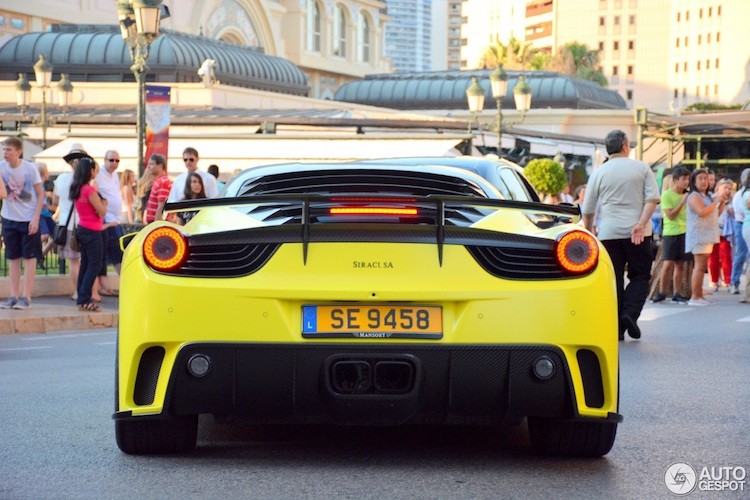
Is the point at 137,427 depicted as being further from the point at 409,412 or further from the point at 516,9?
the point at 516,9

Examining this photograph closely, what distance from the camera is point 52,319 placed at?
15.0 metres

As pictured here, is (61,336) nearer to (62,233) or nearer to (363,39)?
(62,233)

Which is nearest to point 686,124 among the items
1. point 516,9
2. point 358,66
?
point 358,66

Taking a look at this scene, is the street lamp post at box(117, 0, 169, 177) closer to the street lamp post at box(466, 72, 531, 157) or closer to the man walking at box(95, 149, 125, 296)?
the man walking at box(95, 149, 125, 296)

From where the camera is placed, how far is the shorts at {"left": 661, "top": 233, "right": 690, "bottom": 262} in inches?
728

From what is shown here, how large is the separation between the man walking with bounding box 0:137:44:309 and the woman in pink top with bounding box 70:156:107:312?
17.8 inches

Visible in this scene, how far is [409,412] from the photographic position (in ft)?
17.8

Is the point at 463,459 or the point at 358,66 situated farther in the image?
the point at 358,66

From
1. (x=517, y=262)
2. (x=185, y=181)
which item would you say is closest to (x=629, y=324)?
(x=185, y=181)

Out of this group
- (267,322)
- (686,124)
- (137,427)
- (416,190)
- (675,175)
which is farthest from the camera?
(686,124)

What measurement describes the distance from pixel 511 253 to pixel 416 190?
1.07 m

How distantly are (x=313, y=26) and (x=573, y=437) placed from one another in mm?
88338

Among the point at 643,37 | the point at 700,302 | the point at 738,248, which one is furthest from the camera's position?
A: the point at 643,37

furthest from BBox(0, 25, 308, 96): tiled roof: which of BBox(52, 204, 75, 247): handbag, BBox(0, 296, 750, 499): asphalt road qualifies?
BBox(0, 296, 750, 499): asphalt road
